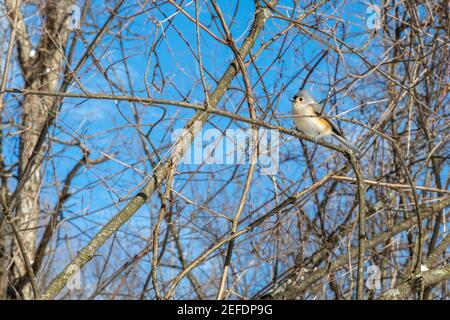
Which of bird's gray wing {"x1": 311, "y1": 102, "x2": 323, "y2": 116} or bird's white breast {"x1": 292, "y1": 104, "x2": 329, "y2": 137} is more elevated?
bird's gray wing {"x1": 311, "y1": 102, "x2": 323, "y2": 116}

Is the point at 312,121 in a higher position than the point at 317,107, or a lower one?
lower

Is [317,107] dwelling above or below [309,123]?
above

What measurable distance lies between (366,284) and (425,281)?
156 cm

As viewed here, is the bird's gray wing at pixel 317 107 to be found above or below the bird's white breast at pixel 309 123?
above

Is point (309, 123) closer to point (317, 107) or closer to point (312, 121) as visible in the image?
point (312, 121)

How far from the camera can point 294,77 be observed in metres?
3.79

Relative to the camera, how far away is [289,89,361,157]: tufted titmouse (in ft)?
10.3

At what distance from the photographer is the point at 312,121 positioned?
10.3ft

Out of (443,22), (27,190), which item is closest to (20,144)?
(27,190)

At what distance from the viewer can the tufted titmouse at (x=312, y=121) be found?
10.3 feet

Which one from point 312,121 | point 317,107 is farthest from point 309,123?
point 317,107
